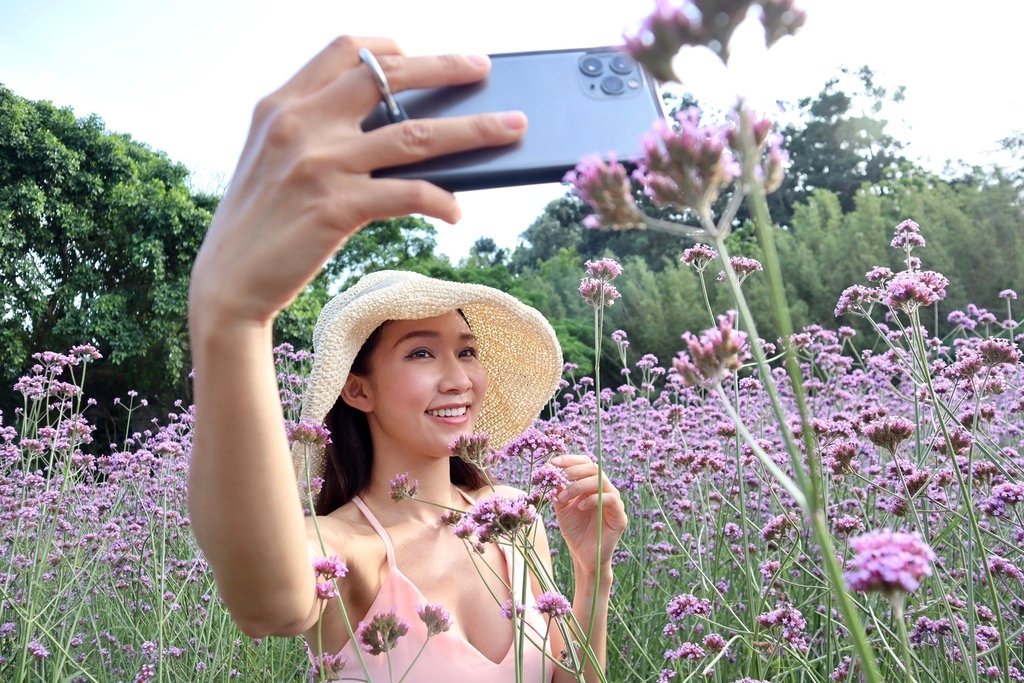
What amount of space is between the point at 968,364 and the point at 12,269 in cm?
1579

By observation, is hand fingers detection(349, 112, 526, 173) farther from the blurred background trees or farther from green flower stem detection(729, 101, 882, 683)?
the blurred background trees

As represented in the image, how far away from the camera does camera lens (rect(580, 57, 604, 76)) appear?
103cm

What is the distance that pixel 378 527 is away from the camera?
6.70 feet

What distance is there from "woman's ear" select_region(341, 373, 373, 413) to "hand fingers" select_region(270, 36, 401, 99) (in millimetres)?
1443

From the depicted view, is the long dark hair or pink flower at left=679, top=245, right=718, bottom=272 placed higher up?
pink flower at left=679, top=245, right=718, bottom=272

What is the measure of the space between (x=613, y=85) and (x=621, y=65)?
3 centimetres

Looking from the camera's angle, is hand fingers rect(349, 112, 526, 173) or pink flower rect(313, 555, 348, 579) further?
pink flower rect(313, 555, 348, 579)

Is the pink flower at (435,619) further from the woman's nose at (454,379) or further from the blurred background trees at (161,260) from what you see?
the blurred background trees at (161,260)

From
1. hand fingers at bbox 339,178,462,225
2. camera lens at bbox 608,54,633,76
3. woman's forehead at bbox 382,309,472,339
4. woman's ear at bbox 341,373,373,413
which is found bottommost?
hand fingers at bbox 339,178,462,225

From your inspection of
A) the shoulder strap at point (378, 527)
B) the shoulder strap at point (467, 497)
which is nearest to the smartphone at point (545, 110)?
the shoulder strap at point (378, 527)

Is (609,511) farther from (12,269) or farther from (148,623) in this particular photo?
(12,269)

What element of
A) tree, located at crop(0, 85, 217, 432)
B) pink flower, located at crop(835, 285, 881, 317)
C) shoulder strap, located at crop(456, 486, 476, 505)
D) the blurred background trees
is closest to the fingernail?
shoulder strap, located at crop(456, 486, 476, 505)

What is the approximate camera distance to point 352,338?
209 cm

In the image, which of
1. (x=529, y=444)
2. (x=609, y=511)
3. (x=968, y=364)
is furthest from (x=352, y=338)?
(x=968, y=364)
